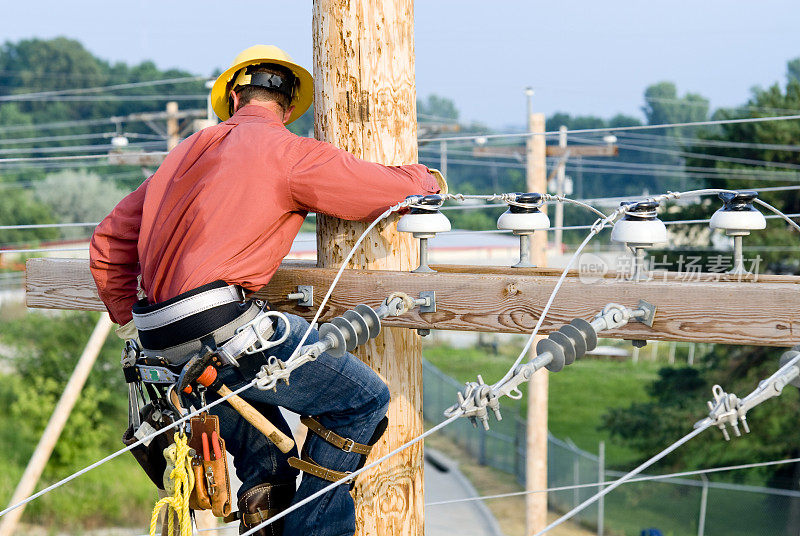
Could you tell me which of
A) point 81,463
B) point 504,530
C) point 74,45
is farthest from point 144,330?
point 74,45

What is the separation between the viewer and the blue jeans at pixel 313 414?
3.19 meters

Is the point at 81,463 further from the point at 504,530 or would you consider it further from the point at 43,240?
the point at 43,240

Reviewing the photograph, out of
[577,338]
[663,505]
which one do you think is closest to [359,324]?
[577,338]

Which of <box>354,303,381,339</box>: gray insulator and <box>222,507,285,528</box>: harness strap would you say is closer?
<box>354,303,381,339</box>: gray insulator

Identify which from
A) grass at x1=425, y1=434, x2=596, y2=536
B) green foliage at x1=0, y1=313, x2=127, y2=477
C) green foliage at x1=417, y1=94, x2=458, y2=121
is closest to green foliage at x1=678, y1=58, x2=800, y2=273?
grass at x1=425, y1=434, x2=596, y2=536

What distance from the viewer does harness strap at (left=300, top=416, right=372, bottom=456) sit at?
3.35m

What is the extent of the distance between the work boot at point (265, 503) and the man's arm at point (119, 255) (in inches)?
37.3

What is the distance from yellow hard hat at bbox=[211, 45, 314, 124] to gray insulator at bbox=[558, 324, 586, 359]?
1.56 meters

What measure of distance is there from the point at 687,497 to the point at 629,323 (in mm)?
14796

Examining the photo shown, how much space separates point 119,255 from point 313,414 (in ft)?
3.55

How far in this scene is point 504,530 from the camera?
17266mm

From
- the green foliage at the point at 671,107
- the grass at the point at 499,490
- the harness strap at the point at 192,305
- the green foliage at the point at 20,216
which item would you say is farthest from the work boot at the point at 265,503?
the green foliage at the point at 671,107

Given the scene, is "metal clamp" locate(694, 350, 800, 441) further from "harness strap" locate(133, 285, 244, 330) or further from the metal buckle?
"harness strap" locate(133, 285, 244, 330)

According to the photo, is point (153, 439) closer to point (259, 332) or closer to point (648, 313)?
point (259, 332)
